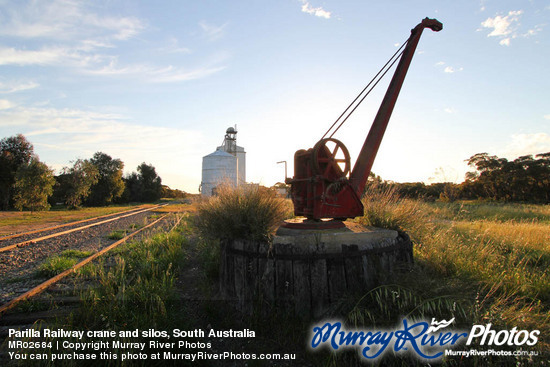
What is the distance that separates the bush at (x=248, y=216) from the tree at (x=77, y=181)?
108 ft

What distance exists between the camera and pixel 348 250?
335cm

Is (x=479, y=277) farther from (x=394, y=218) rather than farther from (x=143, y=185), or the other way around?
(x=143, y=185)

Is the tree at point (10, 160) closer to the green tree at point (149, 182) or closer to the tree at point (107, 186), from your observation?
the tree at point (107, 186)

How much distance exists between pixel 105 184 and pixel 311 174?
5142cm

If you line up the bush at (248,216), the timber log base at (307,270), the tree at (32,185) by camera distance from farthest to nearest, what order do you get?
the tree at (32,185)
the bush at (248,216)
the timber log base at (307,270)

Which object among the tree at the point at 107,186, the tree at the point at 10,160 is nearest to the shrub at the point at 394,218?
the tree at the point at 10,160

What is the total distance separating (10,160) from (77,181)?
35.3 ft

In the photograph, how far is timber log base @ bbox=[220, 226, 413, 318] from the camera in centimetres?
322

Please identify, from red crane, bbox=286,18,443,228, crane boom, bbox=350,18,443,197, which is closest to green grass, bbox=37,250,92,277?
red crane, bbox=286,18,443,228

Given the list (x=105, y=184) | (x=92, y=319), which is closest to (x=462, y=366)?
(x=92, y=319)

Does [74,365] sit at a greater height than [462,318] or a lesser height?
lesser

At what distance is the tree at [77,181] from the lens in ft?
101

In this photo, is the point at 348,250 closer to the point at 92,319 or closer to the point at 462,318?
the point at 462,318

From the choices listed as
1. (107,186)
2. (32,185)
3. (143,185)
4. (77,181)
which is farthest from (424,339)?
(143,185)
